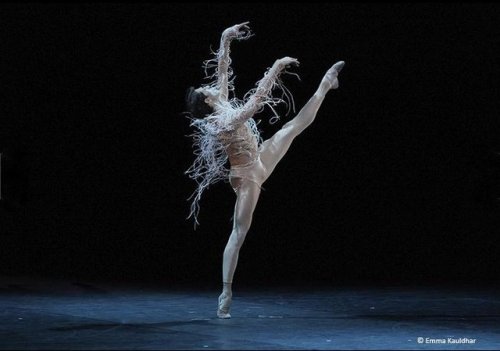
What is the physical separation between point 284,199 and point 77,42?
8.28 feet

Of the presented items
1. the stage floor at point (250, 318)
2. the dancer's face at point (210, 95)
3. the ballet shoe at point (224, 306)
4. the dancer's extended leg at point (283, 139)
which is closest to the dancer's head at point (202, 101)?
the dancer's face at point (210, 95)

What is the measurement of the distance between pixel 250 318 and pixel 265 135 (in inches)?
146

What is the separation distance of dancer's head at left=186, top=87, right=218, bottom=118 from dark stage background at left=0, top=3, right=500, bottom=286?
111 inches

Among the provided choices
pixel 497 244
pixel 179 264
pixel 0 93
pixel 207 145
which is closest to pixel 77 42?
pixel 0 93

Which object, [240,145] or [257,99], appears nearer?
[257,99]

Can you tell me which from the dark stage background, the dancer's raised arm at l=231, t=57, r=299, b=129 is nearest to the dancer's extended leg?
the dancer's raised arm at l=231, t=57, r=299, b=129

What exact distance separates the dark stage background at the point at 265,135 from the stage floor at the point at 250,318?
154cm

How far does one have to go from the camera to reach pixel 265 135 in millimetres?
7629

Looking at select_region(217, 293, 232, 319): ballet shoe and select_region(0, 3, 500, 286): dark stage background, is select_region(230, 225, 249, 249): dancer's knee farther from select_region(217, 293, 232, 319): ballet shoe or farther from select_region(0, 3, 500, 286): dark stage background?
select_region(0, 3, 500, 286): dark stage background

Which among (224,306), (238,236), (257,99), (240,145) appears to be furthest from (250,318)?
(257,99)

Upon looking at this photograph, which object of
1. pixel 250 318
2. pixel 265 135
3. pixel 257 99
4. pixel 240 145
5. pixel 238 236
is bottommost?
pixel 250 318

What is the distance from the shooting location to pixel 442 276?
6203mm

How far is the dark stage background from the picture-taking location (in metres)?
7.43

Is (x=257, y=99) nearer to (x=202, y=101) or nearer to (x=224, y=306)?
(x=202, y=101)
